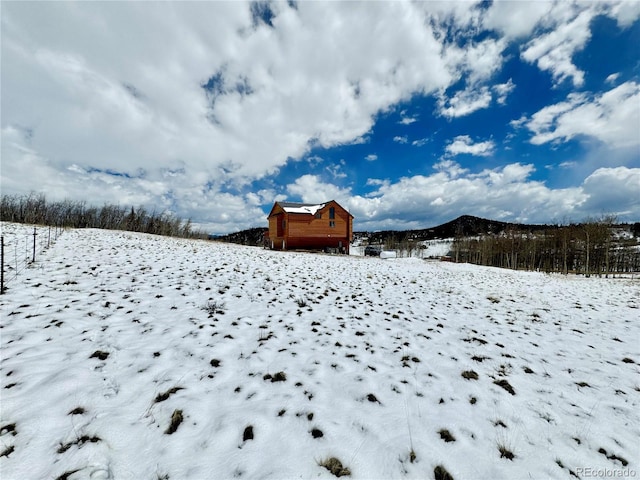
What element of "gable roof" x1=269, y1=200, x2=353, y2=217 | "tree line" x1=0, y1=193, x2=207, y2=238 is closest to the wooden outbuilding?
"gable roof" x1=269, y1=200, x2=353, y2=217

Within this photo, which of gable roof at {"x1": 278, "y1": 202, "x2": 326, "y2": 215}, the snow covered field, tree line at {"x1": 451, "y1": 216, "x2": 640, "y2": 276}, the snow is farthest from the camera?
tree line at {"x1": 451, "y1": 216, "x2": 640, "y2": 276}

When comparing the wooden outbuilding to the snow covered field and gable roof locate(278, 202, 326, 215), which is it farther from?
the snow covered field

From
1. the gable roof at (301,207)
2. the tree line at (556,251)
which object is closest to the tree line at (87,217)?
the gable roof at (301,207)

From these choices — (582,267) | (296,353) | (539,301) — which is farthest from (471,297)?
(582,267)

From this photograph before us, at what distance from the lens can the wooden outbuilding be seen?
3631 centimetres

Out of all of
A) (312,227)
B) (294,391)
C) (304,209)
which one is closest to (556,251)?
(312,227)

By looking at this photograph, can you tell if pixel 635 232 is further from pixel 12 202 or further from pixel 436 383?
pixel 12 202

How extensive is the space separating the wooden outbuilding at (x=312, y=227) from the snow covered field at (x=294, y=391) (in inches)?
1110

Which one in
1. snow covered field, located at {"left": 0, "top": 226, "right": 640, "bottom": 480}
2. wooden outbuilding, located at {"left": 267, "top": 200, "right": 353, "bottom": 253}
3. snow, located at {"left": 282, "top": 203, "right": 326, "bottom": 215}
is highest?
snow, located at {"left": 282, "top": 203, "right": 326, "bottom": 215}

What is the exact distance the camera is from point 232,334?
5816mm

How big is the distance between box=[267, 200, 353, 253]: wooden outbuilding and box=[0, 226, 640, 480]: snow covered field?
28.2m

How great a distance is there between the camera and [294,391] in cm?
393

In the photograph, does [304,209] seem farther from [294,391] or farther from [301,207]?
[294,391]

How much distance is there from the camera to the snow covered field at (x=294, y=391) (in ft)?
8.98
